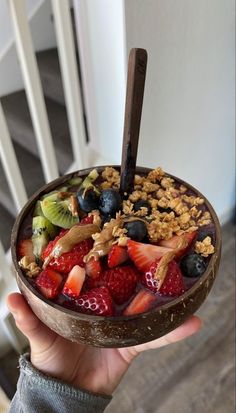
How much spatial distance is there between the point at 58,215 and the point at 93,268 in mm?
96

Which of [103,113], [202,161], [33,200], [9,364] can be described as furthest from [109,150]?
[9,364]

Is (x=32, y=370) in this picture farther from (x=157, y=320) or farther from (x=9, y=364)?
(x=9, y=364)

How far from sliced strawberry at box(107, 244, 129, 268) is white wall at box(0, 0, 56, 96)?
1.11 metres

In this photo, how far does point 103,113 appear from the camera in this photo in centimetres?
103

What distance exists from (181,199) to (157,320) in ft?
0.63

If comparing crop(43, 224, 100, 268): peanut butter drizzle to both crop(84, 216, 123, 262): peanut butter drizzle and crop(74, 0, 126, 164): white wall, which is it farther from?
crop(74, 0, 126, 164): white wall

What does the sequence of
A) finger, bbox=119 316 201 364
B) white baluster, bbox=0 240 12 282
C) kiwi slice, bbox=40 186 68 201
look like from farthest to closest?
white baluster, bbox=0 240 12 282
finger, bbox=119 316 201 364
kiwi slice, bbox=40 186 68 201

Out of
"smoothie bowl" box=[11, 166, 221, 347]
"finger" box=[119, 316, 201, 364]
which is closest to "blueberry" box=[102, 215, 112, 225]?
"smoothie bowl" box=[11, 166, 221, 347]

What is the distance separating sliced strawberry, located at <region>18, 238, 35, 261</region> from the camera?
52 cm

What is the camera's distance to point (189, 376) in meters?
1.24

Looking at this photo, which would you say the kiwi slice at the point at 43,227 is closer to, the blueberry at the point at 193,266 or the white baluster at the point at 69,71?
the blueberry at the point at 193,266

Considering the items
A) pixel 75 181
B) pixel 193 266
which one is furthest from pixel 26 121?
pixel 193 266

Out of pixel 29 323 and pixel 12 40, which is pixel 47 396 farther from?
pixel 12 40

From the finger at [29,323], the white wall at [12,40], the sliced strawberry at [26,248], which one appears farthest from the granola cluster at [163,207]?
the white wall at [12,40]
